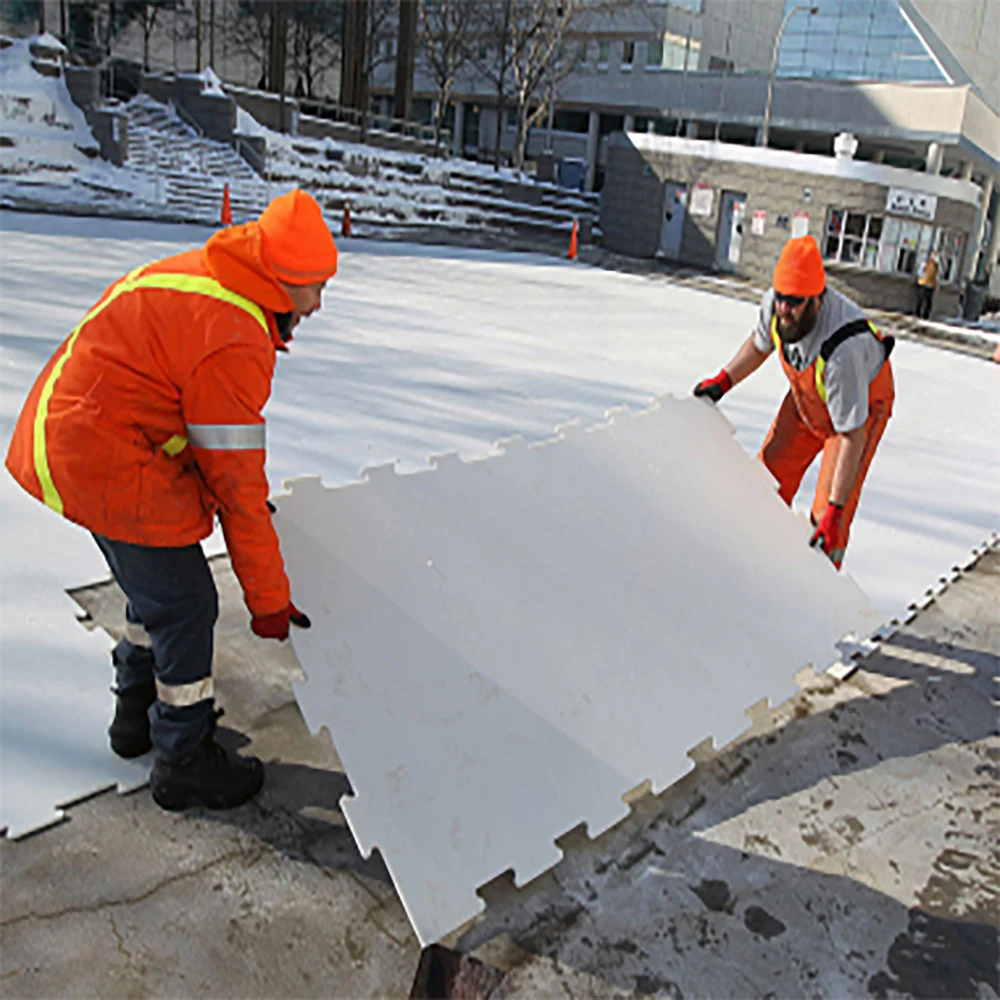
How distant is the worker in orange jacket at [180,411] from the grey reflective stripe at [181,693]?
0.74ft

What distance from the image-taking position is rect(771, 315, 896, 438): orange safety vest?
3818 mm

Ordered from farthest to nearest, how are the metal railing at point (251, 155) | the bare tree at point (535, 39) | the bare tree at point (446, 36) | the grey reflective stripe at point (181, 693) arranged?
the bare tree at point (446, 36)
the bare tree at point (535, 39)
the metal railing at point (251, 155)
the grey reflective stripe at point (181, 693)

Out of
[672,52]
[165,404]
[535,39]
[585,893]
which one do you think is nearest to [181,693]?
[165,404]

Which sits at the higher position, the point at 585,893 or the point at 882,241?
the point at 882,241

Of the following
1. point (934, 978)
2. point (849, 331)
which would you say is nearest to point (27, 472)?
point (934, 978)

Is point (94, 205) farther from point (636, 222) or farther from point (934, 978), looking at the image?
point (934, 978)

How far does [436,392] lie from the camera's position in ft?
24.2

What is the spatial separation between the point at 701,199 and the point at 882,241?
4.10m

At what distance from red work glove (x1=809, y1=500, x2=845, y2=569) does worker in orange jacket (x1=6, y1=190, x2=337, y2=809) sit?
2379mm

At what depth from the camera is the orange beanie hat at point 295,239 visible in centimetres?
238

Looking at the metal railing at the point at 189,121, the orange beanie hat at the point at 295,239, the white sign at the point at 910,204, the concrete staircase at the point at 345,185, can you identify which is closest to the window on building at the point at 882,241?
the white sign at the point at 910,204

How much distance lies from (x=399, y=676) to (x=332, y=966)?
0.77 meters

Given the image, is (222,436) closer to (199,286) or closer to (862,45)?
(199,286)

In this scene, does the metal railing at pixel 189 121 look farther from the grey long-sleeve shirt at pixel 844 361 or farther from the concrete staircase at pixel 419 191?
the grey long-sleeve shirt at pixel 844 361
